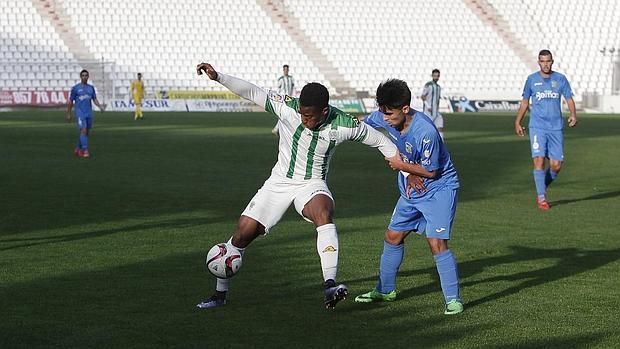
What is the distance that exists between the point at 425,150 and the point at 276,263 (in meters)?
2.71

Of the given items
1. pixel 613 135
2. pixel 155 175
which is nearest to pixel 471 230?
pixel 155 175

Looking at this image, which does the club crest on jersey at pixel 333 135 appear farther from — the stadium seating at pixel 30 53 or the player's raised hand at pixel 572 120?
the stadium seating at pixel 30 53

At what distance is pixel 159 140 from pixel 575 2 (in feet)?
135

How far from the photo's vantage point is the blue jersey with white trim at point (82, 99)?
23531 millimetres

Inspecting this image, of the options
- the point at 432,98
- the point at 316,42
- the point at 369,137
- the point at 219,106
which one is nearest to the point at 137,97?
the point at 219,106

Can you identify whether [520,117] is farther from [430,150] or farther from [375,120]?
[430,150]

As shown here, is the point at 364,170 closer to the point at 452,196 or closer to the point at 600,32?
the point at 452,196

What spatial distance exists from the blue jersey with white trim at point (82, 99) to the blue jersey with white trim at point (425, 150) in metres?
16.7

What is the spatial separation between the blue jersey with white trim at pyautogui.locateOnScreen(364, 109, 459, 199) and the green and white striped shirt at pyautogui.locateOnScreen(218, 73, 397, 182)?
0.16 m

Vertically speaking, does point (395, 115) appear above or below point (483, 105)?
below

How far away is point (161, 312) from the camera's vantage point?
7.45 meters

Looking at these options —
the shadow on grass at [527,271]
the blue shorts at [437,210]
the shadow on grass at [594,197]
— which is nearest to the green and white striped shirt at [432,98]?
the shadow on grass at [594,197]

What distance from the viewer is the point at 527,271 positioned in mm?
9438

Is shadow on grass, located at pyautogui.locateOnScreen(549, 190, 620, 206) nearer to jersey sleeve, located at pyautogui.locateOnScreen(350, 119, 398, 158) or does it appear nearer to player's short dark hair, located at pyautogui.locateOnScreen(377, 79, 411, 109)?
jersey sleeve, located at pyautogui.locateOnScreen(350, 119, 398, 158)
